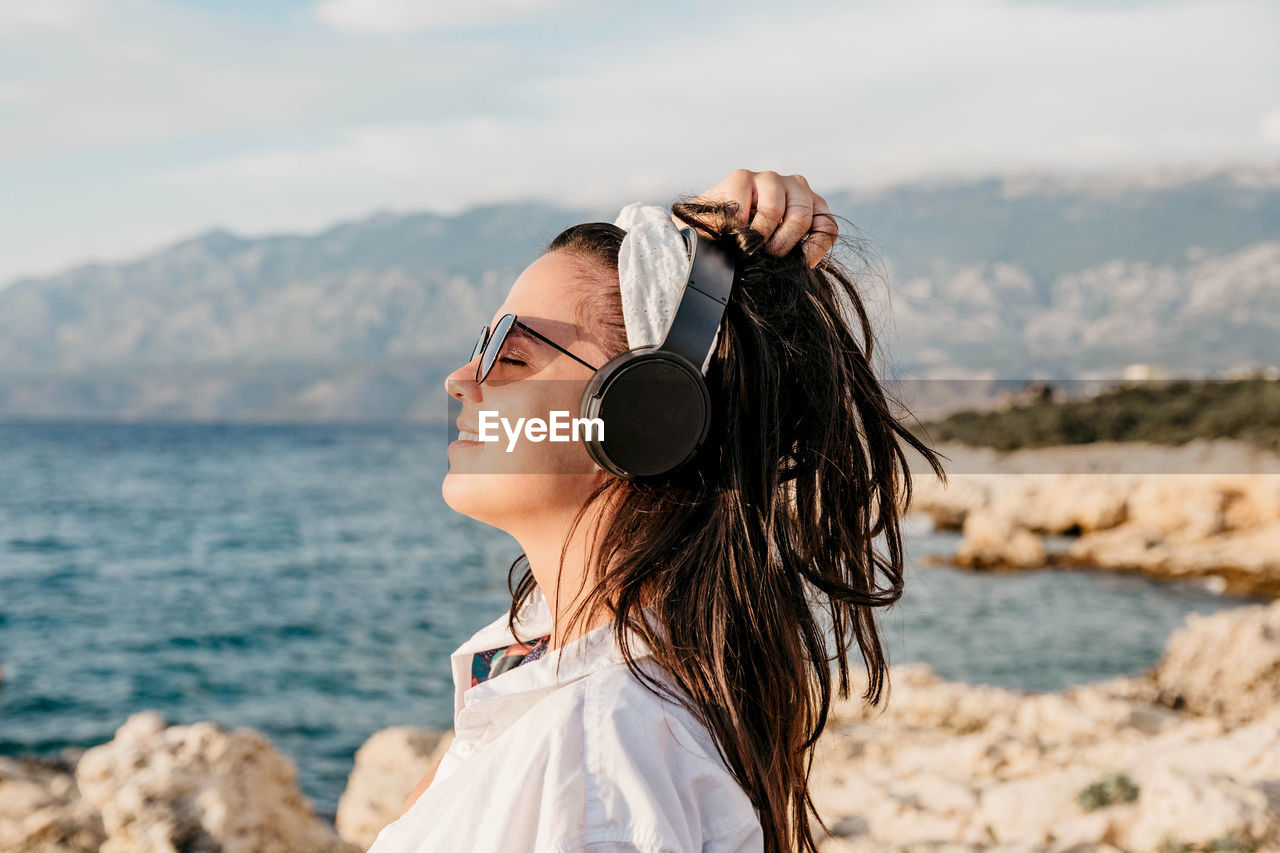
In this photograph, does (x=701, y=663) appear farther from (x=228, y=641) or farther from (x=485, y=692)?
(x=228, y=641)

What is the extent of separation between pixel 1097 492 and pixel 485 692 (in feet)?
63.8

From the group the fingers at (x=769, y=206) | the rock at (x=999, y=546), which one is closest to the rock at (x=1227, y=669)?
the fingers at (x=769, y=206)

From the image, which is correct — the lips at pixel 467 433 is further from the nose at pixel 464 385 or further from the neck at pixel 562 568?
the neck at pixel 562 568

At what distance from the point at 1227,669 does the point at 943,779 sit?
3.76m

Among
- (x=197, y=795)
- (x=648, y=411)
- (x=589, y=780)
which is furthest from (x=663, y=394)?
(x=197, y=795)

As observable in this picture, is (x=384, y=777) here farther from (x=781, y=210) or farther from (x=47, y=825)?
(x=781, y=210)

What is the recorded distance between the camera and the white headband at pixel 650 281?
1392 mm

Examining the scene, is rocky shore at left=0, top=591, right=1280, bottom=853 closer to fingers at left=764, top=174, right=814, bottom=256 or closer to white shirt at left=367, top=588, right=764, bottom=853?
white shirt at left=367, top=588, right=764, bottom=853

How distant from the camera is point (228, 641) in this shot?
15000 mm

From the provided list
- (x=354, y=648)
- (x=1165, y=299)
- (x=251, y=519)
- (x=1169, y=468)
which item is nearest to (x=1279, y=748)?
(x=354, y=648)

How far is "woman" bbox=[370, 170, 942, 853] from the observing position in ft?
3.91

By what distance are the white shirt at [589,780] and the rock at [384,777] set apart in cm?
434

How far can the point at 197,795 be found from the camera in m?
3.42

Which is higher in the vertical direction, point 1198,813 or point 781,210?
point 781,210
